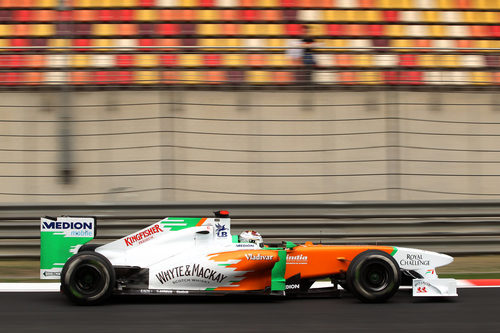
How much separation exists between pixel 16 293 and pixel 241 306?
7.37ft

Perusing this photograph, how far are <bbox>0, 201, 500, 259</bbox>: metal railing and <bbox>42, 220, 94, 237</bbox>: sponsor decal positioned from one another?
1.91 metres

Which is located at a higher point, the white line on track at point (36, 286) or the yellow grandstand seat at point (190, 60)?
the yellow grandstand seat at point (190, 60)

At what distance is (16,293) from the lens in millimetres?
6297

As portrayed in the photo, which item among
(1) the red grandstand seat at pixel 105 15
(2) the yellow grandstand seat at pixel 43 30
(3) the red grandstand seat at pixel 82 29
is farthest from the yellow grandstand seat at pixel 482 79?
(2) the yellow grandstand seat at pixel 43 30

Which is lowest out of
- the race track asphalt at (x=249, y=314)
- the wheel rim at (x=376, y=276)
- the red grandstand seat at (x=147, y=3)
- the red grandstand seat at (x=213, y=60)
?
the race track asphalt at (x=249, y=314)

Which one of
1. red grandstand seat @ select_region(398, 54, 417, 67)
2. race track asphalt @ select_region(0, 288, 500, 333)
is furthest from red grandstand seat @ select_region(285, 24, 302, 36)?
race track asphalt @ select_region(0, 288, 500, 333)

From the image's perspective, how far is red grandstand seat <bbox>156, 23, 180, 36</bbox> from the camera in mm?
11672

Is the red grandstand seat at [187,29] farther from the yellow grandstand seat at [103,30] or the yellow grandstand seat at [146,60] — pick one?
the yellow grandstand seat at [146,60]

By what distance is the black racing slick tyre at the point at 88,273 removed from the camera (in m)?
5.56

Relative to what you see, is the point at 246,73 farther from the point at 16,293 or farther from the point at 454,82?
the point at 16,293

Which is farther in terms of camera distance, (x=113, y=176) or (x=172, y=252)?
(x=113, y=176)

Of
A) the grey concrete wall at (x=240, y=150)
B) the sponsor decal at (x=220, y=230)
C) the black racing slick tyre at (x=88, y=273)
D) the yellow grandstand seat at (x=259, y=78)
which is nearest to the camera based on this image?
the black racing slick tyre at (x=88, y=273)

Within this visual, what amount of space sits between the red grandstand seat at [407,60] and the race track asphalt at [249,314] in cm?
404

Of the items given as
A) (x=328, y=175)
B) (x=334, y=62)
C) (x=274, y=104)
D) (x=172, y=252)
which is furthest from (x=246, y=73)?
(x=172, y=252)
